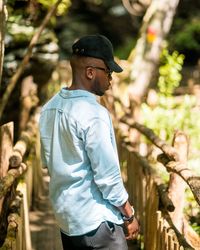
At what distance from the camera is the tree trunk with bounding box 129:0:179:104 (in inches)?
473

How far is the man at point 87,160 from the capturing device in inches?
121

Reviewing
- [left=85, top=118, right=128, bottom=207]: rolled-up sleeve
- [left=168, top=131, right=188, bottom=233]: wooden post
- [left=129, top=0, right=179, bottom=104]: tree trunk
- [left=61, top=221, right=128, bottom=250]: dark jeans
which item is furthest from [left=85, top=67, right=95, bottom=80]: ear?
[left=129, top=0, right=179, bottom=104]: tree trunk

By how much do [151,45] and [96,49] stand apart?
9.18 metres

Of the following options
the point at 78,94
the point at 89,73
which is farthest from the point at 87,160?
the point at 89,73

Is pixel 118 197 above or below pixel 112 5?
above

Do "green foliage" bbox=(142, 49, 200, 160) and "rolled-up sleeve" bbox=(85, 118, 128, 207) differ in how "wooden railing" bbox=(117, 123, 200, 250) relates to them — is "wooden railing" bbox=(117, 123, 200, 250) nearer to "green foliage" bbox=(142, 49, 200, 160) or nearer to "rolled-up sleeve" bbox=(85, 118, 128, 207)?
"rolled-up sleeve" bbox=(85, 118, 128, 207)

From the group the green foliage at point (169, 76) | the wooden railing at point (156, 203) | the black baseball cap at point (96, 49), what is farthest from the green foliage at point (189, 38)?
the black baseball cap at point (96, 49)

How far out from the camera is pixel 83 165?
10.3ft

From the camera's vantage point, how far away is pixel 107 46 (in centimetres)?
323

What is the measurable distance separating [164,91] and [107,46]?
27.3 feet

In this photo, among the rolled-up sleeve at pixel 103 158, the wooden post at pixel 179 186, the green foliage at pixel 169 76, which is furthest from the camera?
the green foliage at pixel 169 76

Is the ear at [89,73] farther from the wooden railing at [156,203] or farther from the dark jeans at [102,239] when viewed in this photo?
the wooden railing at [156,203]

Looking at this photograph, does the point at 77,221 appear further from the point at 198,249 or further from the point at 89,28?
the point at 89,28

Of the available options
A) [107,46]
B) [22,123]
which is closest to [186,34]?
[22,123]
